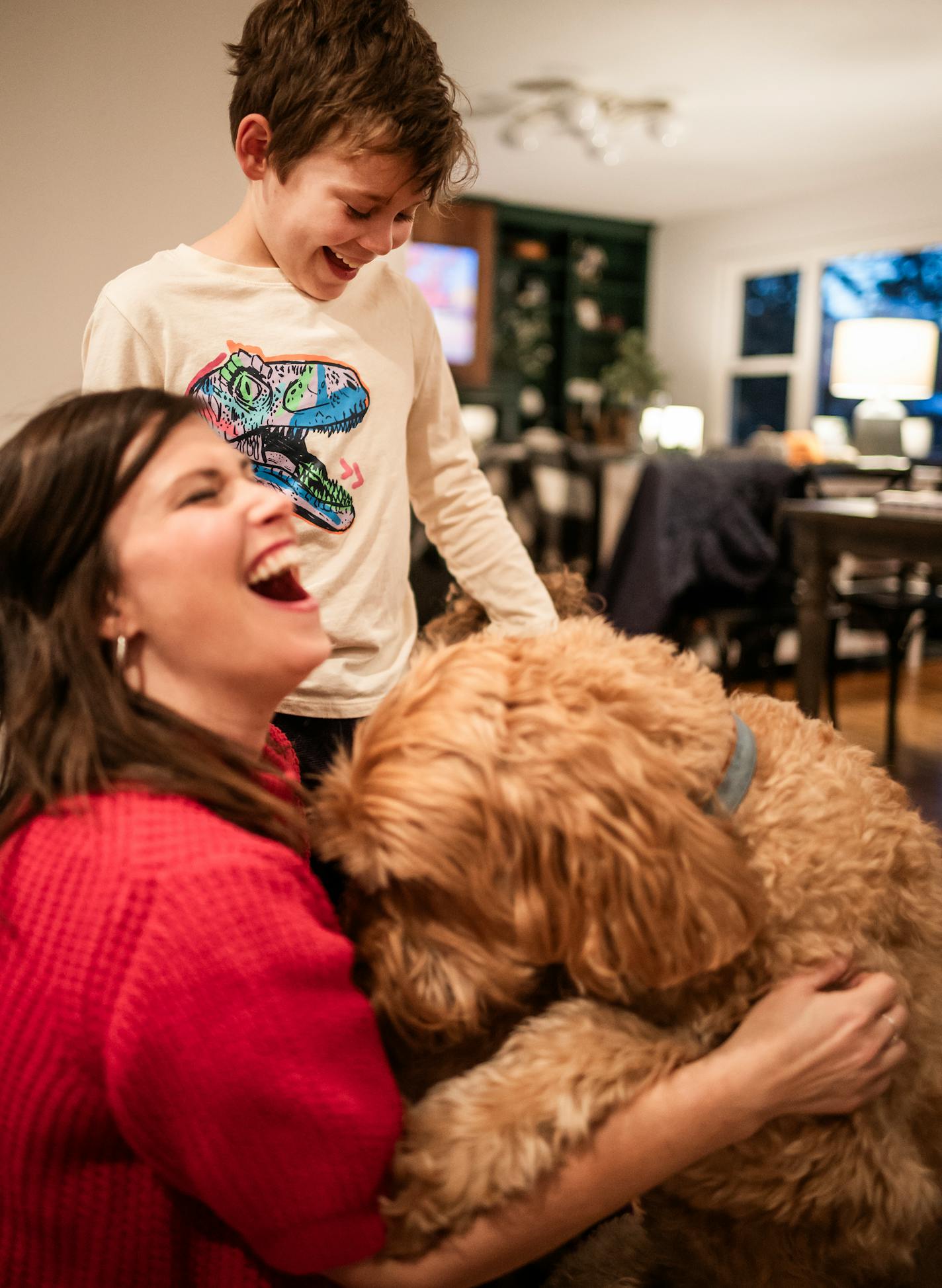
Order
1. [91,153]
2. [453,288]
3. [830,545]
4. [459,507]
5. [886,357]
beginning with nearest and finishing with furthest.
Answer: [459,507] → [91,153] → [830,545] → [886,357] → [453,288]

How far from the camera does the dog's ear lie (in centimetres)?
82

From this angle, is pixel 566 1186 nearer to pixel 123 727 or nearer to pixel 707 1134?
pixel 707 1134

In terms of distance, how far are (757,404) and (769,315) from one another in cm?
79

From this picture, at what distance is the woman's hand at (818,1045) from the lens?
2.92 feet

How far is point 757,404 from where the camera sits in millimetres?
9812

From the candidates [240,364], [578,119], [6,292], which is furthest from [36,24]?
[578,119]

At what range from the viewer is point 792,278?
30.5 feet

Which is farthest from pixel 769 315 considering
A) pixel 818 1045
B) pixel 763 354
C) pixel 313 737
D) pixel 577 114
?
pixel 818 1045

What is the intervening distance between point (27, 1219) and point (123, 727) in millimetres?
372

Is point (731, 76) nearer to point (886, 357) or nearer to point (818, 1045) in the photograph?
point (886, 357)

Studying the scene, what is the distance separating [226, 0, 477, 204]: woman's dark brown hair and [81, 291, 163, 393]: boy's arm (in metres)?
0.26

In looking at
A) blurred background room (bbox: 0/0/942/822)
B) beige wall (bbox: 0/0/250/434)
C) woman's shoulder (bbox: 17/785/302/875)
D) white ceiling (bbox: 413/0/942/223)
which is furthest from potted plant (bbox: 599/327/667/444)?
woman's shoulder (bbox: 17/785/302/875)

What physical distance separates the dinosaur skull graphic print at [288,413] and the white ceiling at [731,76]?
3.48 metres

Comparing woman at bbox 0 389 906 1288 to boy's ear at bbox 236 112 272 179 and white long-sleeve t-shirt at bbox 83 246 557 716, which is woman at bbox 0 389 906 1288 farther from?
boy's ear at bbox 236 112 272 179
